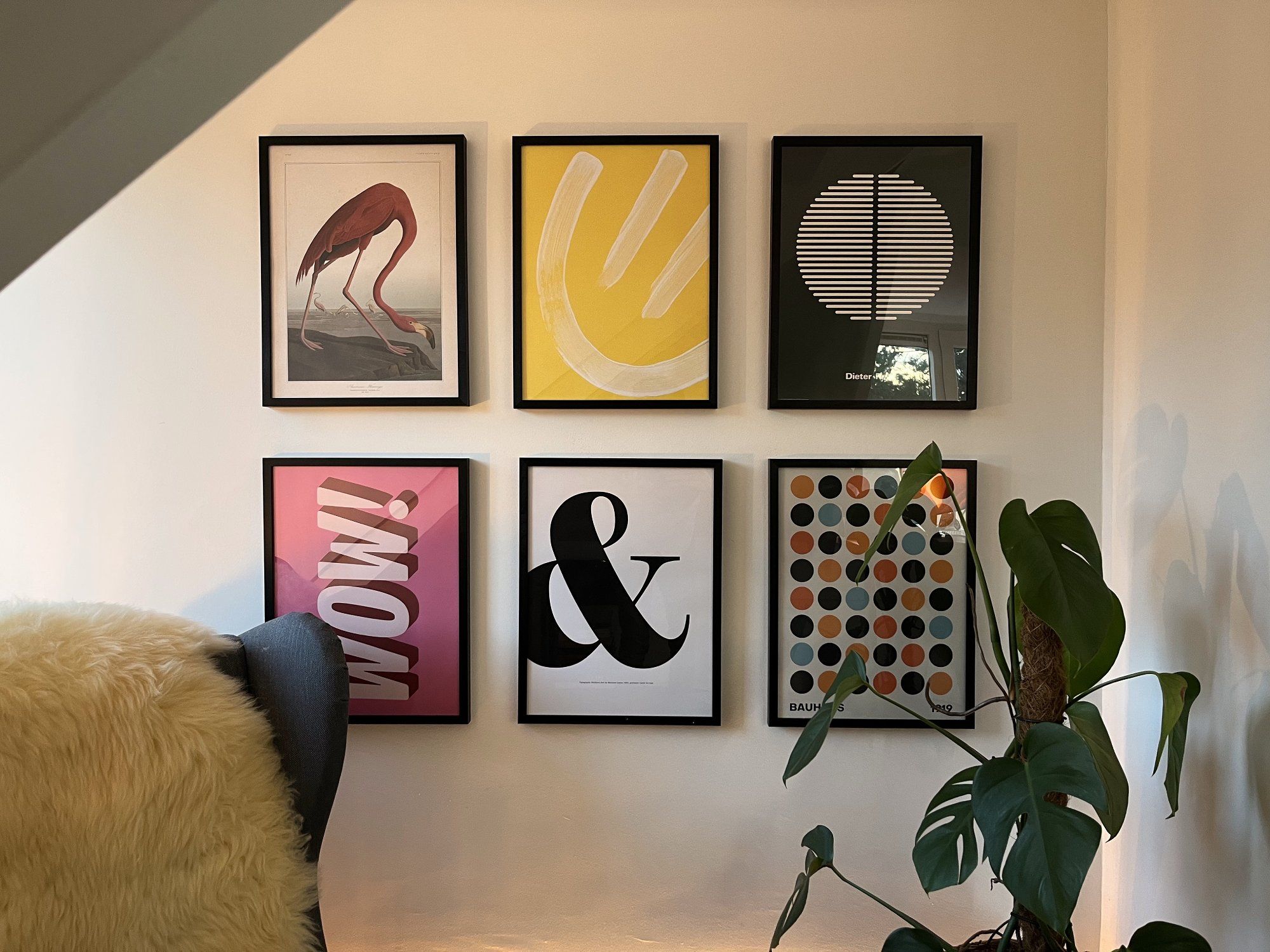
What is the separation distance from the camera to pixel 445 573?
185cm

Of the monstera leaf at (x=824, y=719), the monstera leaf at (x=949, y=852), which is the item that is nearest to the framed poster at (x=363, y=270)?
the monstera leaf at (x=824, y=719)

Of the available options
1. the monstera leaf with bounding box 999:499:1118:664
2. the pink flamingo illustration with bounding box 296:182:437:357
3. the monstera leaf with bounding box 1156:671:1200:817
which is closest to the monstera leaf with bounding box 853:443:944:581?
the monstera leaf with bounding box 999:499:1118:664

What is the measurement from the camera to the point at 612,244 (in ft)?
5.99

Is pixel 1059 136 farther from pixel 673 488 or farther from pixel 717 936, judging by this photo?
pixel 717 936

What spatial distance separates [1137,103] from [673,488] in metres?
1.18

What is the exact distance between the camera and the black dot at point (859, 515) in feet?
5.98

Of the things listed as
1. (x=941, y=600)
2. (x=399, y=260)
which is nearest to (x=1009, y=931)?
(x=941, y=600)

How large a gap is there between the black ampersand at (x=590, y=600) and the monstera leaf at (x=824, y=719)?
18.4 inches

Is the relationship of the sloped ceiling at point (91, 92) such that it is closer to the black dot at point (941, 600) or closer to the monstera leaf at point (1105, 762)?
the monstera leaf at point (1105, 762)

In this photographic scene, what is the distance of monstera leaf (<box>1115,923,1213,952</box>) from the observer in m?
1.26

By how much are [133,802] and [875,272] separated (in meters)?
1.63

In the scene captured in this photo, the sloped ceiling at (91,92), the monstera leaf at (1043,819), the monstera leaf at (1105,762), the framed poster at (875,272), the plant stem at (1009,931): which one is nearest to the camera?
the sloped ceiling at (91,92)

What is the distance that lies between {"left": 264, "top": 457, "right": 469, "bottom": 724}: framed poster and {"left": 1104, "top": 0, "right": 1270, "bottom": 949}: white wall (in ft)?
4.47

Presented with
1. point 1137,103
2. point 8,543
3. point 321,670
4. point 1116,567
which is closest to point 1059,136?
point 1137,103
